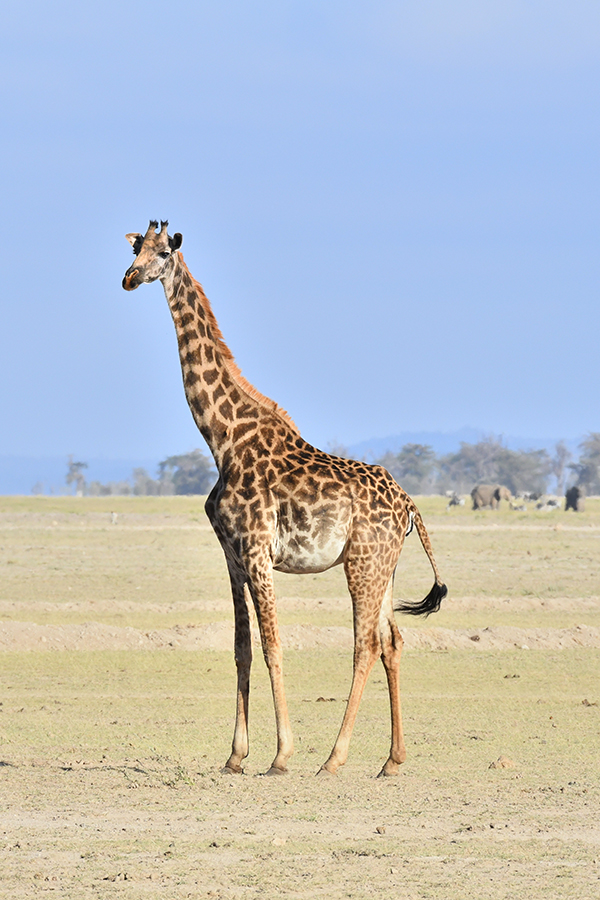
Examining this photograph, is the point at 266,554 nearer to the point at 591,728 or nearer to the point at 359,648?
the point at 359,648

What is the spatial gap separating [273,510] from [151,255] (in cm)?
223

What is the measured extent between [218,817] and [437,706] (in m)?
6.19

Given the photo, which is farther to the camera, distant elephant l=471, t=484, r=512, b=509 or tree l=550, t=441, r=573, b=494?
tree l=550, t=441, r=573, b=494

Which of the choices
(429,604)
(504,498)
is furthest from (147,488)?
(429,604)

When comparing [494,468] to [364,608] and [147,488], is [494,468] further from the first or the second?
[364,608]

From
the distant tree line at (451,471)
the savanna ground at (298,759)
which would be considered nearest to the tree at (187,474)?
the distant tree line at (451,471)

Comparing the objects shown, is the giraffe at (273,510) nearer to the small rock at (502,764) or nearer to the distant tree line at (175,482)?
the small rock at (502,764)

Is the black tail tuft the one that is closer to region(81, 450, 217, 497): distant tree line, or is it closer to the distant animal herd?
the distant animal herd

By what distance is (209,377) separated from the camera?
11.0m

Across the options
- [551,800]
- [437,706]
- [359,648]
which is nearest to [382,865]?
[551,800]

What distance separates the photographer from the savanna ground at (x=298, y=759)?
7594mm

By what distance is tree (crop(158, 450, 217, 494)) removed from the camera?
14788cm

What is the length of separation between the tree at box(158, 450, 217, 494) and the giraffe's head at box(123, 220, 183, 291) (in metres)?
131

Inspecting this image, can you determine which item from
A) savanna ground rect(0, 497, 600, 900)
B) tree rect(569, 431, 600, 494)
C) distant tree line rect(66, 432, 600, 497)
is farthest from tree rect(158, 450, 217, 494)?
savanna ground rect(0, 497, 600, 900)
